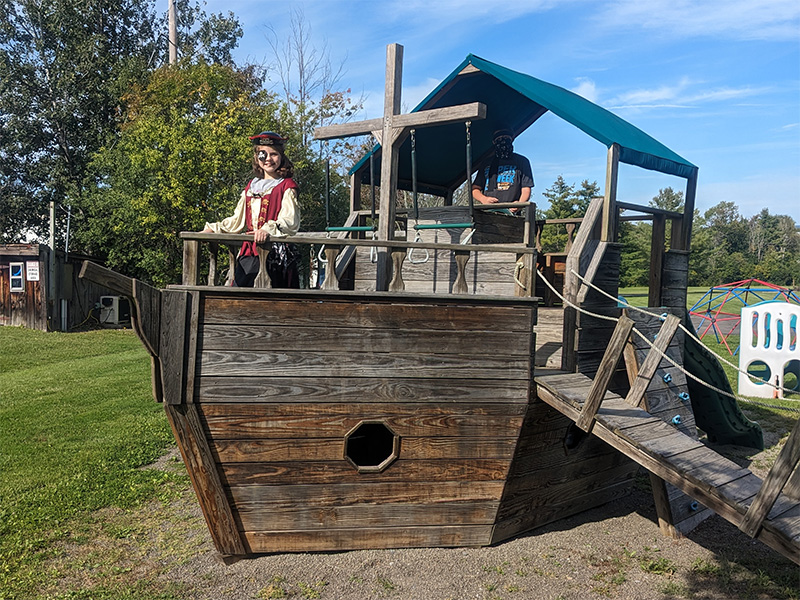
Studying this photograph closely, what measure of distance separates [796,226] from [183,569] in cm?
10227

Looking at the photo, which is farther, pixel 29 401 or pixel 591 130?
pixel 29 401

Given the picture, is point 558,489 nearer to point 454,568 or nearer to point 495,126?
point 454,568

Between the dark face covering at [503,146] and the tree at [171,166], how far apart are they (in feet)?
42.7

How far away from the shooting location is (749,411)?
1238 centimetres

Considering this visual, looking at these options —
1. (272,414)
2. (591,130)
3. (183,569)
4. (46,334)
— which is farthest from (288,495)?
(46,334)

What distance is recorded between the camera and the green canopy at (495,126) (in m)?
6.35

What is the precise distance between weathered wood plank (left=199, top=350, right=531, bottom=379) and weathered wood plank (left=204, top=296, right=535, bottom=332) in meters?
0.23

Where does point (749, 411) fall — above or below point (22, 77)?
below

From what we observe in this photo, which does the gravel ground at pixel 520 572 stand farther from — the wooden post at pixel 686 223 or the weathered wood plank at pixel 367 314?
the wooden post at pixel 686 223

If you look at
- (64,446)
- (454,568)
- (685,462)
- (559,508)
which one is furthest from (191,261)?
(64,446)

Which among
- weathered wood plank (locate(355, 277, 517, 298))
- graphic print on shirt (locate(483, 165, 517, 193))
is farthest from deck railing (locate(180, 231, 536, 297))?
graphic print on shirt (locate(483, 165, 517, 193))

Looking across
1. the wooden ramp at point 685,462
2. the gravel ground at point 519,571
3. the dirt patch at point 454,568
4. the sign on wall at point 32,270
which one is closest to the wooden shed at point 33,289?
the sign on wall at point 32,270

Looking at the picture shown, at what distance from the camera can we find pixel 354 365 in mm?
4980

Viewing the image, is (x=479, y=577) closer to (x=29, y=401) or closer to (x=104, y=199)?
(x=29, y=401)
